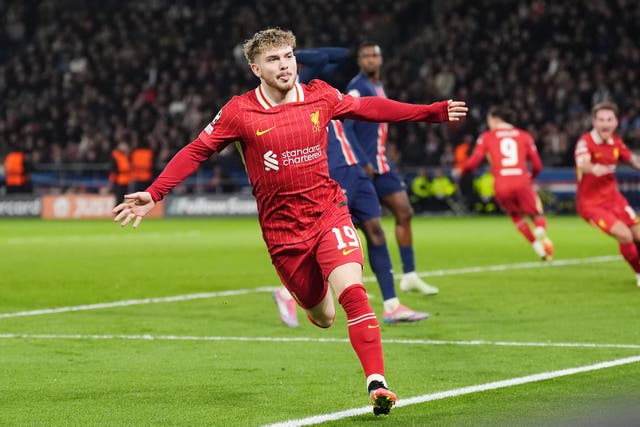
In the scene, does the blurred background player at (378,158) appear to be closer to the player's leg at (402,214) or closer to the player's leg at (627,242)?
the player's leg at (402,214)

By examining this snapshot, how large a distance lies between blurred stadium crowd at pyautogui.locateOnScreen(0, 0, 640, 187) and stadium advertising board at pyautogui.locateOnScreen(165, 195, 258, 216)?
203cm

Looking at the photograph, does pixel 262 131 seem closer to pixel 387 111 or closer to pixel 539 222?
pixel 387 111

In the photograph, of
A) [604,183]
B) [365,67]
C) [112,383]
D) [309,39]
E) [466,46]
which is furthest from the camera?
[309,39]

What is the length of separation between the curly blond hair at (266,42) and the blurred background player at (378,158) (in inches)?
179

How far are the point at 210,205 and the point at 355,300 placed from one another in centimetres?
2635

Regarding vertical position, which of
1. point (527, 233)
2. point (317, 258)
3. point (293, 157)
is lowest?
point (527, 233)

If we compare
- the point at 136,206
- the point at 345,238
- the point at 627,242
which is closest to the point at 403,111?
the point at 345,238

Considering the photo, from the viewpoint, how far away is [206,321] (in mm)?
11117

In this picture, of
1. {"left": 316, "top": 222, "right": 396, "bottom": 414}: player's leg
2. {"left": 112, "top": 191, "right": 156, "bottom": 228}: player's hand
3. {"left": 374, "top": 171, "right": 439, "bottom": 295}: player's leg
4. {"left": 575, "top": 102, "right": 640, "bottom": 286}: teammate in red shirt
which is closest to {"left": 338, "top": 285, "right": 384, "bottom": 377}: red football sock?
{"left": 316, "top": 222, "right": 396, "bottom": 414}: player's leg

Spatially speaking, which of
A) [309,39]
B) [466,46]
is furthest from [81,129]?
[466,46]

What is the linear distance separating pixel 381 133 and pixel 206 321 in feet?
→ 8.74

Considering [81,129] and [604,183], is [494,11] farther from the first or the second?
[604,183]

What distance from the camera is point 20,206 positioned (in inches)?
1346

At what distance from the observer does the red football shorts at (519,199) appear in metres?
18.8
